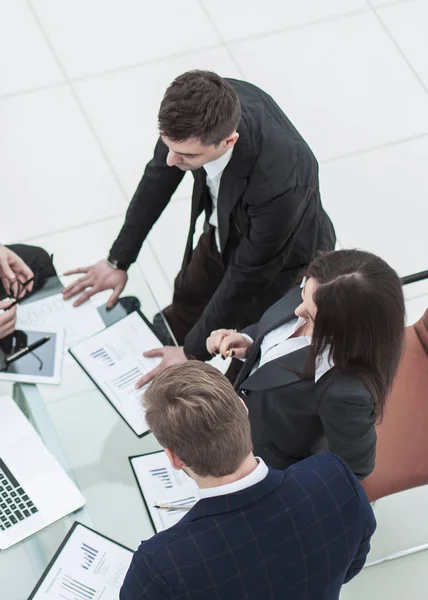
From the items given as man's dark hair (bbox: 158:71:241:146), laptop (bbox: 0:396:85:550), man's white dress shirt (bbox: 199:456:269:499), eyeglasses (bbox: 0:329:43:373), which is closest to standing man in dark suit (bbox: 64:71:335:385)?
man's dark hair (bbox: 158:71:241:146)

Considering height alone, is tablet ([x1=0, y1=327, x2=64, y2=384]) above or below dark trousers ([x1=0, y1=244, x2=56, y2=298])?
below

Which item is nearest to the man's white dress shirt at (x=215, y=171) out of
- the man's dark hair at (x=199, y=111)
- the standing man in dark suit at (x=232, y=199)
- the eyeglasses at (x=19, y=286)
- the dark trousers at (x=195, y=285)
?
the standing man in dark suit at (x=232, y=199)

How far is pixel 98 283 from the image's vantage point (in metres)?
2.68

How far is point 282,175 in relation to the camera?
92.6 inches

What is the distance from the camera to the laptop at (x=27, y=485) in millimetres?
2143

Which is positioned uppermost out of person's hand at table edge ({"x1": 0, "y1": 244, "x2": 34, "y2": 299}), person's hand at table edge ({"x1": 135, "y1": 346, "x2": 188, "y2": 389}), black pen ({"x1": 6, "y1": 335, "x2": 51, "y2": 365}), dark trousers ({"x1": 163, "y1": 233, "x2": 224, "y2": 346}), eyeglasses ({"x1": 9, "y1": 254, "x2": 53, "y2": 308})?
person's hand at table edge ({"x1": 0, "y1": 244, "x2": 34, "y2": 299})

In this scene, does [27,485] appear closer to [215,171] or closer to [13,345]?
[13,345]

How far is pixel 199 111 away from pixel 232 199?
33cm

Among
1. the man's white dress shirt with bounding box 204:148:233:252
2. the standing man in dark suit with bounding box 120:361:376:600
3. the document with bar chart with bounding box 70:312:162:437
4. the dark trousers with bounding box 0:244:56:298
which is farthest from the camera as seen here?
the dark trousers with bounding box 0:244:56:298

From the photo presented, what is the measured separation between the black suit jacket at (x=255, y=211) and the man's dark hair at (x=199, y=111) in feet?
0.39

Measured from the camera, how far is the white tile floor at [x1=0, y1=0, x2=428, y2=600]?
150 inches

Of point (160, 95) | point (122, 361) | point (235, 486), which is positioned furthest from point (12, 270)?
point (160, 95)

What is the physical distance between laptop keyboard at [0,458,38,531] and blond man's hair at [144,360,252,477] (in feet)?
2.22

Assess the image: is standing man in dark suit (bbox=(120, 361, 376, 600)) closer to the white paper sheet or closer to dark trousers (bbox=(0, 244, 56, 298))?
the white paper sheet
